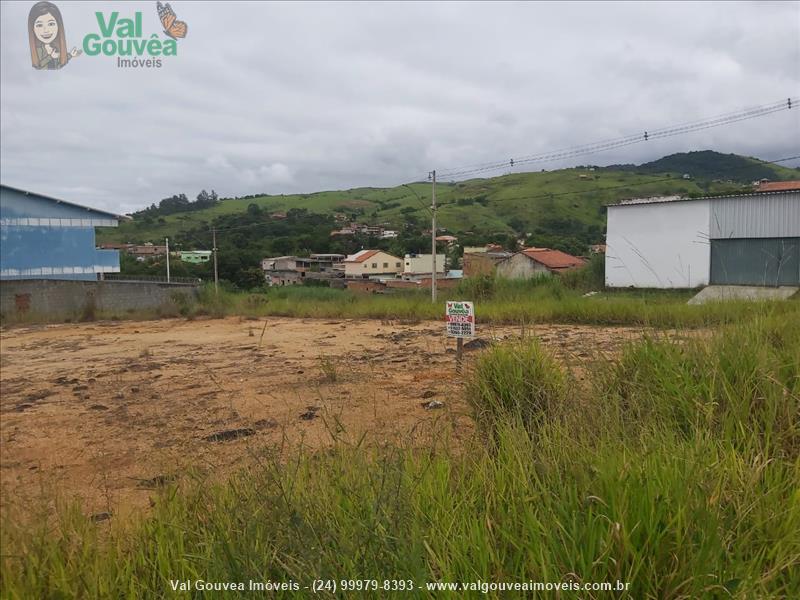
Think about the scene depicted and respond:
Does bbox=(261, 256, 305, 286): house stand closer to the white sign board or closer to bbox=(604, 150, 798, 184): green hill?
bbox=(604, 150, 798, 184): green hill

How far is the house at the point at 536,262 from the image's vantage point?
29.0m

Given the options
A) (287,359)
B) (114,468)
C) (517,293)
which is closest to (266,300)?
(517,293)

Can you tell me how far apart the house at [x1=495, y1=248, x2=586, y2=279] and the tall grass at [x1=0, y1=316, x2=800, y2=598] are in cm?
2721

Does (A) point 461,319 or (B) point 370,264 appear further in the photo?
(B) point 370,264

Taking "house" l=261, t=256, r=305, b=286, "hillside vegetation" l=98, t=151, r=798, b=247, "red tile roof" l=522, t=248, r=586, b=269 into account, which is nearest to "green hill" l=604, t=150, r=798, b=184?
"hillside vegetation" l=98, t=151, r=798, b=247

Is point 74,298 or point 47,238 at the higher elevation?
point 47,238

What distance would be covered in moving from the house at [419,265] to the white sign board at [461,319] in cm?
2161

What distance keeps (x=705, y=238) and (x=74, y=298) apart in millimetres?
23505

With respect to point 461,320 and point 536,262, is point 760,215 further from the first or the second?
point 461,320

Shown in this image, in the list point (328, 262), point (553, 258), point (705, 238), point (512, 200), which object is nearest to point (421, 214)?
point (328, 262)

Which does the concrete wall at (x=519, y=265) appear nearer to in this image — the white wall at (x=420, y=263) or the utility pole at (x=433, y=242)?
the white wall at (x=420, y=263)

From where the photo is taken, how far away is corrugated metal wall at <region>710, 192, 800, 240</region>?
869 inches

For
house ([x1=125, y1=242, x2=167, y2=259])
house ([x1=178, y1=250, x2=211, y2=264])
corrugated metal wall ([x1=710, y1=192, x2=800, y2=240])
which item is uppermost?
corrugated metal wall ([x1=710, y1=192, x2=800, y2=240])

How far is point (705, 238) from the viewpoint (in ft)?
64.7
